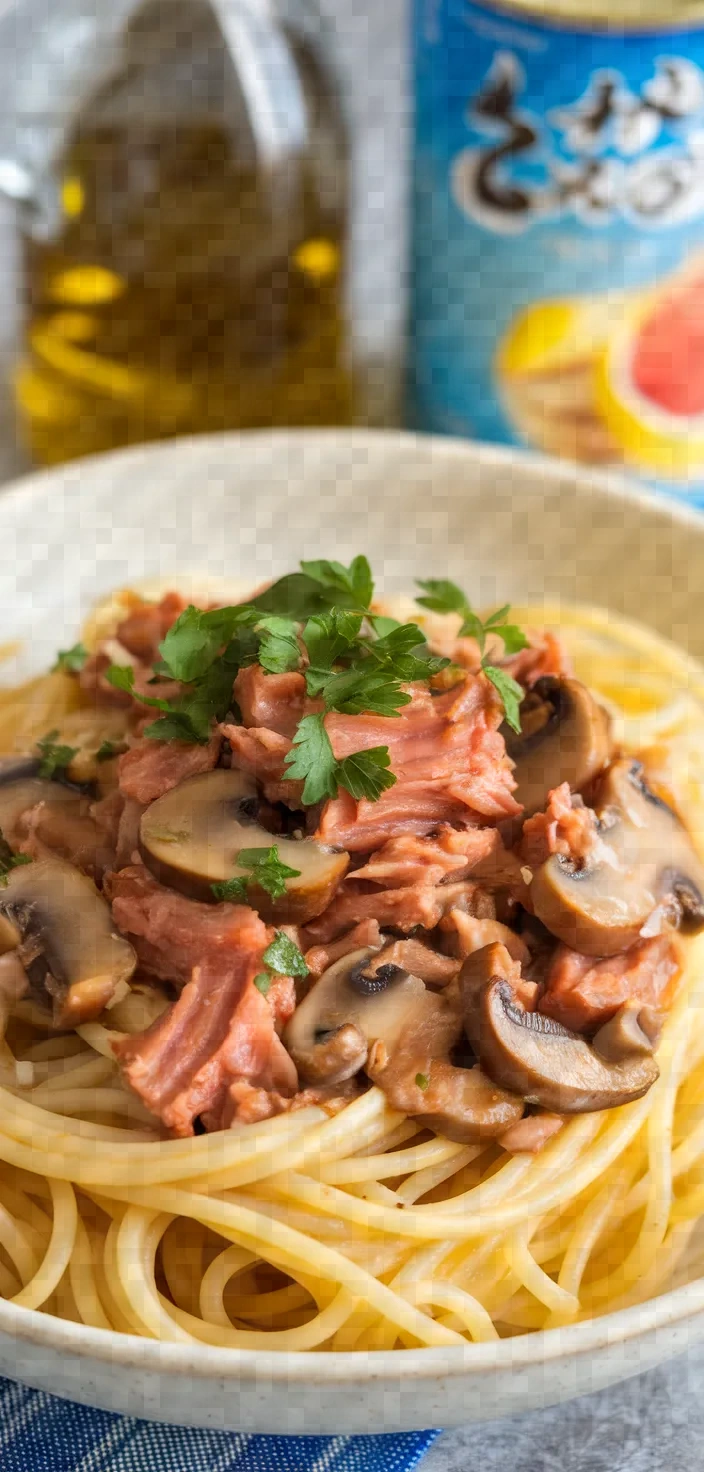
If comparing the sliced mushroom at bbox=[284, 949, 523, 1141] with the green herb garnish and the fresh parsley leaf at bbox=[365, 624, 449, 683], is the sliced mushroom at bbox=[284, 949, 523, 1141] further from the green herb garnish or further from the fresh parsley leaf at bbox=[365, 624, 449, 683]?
the fresh parsley leaf at bbox=[365, 624, 449, 683]

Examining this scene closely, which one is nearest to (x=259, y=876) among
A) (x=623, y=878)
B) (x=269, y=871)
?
(x=269, y=871)

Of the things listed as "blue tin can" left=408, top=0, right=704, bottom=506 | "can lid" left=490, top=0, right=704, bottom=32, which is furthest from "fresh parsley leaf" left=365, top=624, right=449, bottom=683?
"can lid" left=490, top=0, right=704, bottom=32

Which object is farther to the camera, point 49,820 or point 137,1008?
point 49,820

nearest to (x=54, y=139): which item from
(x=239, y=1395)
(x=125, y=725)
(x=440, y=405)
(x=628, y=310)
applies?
(x=440, y=405)

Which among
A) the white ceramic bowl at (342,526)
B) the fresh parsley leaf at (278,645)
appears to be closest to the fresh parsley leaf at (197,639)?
the fresh parsley leaf at (278,645)

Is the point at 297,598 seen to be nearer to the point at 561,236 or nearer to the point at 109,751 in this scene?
the point at 109,751
